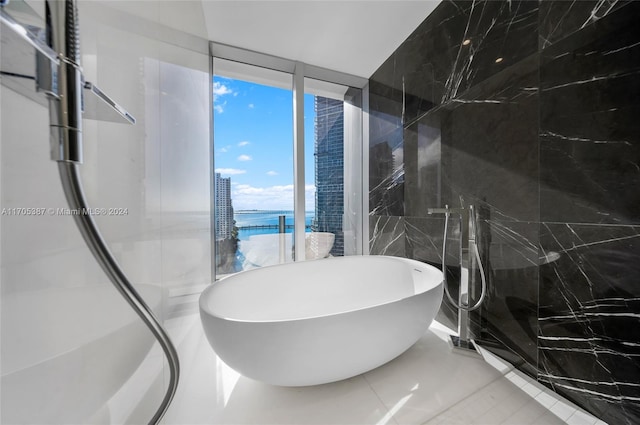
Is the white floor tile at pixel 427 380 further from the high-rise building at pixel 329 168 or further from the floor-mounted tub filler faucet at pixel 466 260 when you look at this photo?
the high-rise building at pixel 329 168

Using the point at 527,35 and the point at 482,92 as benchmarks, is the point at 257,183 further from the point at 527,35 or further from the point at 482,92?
the point at 527,35

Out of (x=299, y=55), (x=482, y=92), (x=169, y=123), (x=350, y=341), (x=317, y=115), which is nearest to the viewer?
(x=350, y=341)

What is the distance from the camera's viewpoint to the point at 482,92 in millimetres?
1455

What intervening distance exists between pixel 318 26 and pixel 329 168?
1297 millimetres

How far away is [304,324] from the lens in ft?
2.97

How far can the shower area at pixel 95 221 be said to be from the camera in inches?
14.0

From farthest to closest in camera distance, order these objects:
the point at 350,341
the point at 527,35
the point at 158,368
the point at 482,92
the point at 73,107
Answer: the point at 482,92, the point at 527,35, the point at 350,341, the point at 158,368, the point at 73,107

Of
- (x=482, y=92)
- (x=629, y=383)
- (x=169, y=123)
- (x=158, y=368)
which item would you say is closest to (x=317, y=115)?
(x=482, y=92)

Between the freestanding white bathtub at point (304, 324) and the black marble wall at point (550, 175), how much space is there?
469 mm

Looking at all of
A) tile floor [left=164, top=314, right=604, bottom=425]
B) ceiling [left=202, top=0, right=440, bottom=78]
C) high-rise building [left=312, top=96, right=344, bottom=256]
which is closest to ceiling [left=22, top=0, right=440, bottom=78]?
ceiling [left=202, top=0, right=440, bottom=78]

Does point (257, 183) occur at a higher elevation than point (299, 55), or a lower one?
lower

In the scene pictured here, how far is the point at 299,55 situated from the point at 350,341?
249 centimetres

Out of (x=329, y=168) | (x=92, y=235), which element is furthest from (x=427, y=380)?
(x=329, y=168)

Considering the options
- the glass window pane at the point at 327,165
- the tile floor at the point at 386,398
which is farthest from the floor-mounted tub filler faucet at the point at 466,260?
the glass window pane at the point at 327,165
